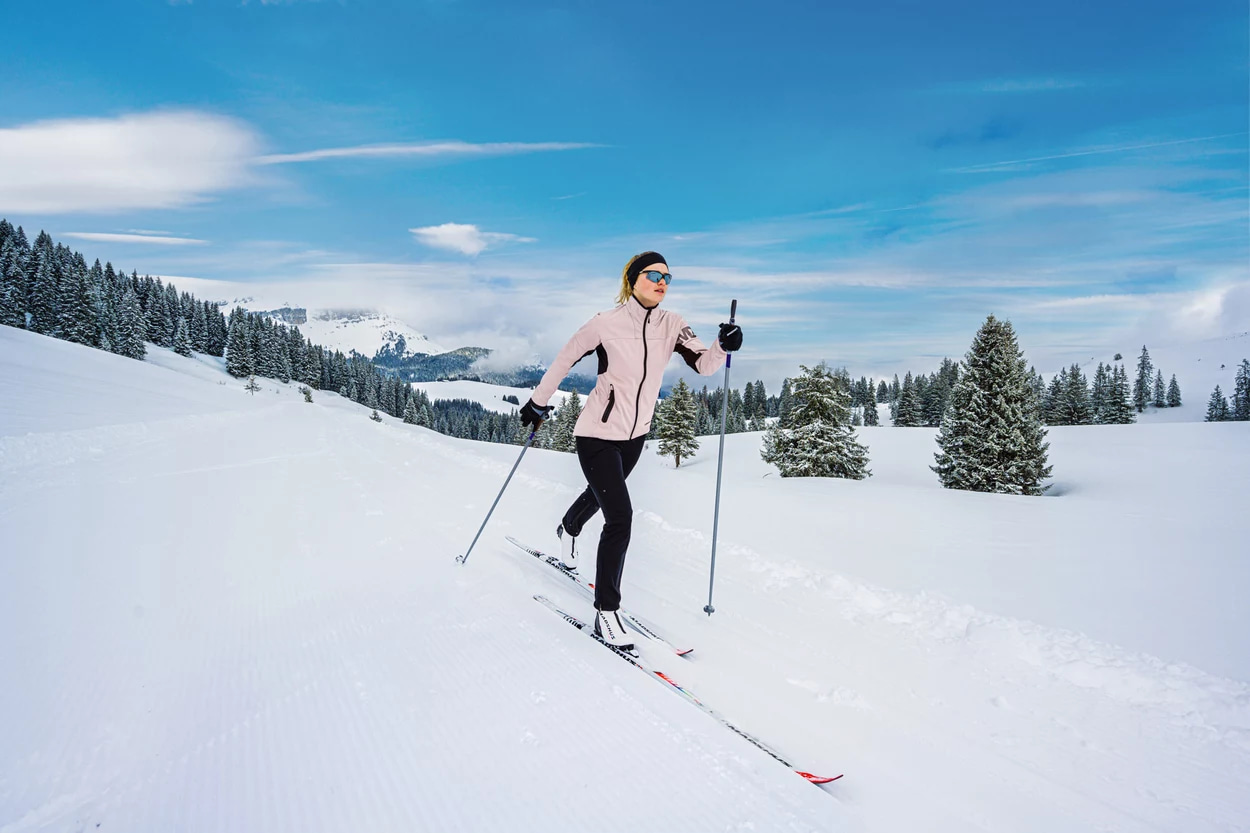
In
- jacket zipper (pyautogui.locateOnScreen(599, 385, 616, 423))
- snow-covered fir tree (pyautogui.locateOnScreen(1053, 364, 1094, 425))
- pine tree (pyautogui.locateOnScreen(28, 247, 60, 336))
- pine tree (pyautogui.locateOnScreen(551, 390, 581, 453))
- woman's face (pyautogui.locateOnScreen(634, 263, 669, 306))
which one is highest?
pine tree (pyautogui.locateOnScreen(28, 247, 60, 336))

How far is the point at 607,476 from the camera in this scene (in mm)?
3826

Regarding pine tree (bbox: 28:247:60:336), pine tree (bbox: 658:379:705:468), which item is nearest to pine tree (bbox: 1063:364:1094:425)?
pine tree (bbox: 658:379:705:468)

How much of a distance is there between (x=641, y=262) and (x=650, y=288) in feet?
0.69

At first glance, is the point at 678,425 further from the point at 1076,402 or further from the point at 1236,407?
the point at 1236,407

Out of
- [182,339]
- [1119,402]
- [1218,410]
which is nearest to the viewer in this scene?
[1119,402]

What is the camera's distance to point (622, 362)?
3.80 meters

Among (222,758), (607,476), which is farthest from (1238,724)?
(222,758)

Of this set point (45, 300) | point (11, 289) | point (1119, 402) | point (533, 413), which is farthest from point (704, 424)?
point (11, 289)

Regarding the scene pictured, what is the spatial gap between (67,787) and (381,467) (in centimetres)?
1129

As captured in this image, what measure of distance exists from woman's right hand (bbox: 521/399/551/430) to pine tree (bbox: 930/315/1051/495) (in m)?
23.5

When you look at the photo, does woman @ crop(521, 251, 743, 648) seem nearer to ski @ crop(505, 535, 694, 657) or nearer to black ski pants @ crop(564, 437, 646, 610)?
black ski pants @ crop(564, 437, 646, 610)

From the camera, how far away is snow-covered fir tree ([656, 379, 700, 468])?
1655 inches

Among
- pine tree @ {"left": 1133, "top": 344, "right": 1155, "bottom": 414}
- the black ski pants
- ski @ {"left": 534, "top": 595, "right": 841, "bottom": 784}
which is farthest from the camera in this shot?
pine tree @ {"left": 1133, "top": 344, "right": 1155, "bottom": 414}

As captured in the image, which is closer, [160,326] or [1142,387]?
[160,326]
